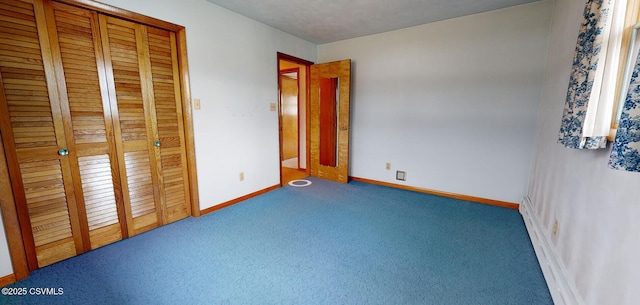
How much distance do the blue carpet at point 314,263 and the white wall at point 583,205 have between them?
409 millimetres

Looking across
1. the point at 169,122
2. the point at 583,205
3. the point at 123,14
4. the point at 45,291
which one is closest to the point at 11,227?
the point at 45,291

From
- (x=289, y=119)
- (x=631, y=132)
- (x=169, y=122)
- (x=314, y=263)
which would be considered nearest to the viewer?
(x=631, y=132)

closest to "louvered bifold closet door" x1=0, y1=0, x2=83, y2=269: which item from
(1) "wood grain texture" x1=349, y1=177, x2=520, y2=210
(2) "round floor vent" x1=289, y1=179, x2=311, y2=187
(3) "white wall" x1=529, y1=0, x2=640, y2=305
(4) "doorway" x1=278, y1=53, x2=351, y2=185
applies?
(4) "doorway" x1=278, y1=53, x2=351, y2=185

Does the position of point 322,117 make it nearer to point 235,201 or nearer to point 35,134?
point 235,201

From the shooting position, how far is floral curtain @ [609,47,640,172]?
33.0 inches

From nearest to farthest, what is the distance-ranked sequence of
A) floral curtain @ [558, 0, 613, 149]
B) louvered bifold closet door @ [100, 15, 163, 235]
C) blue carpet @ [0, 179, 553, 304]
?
floral curtain @ [558, 0, 613, 149]
blue carpet @ [0, 179, 553, 304]
louvered bifold closet door @ [100, 15, 163, 235]

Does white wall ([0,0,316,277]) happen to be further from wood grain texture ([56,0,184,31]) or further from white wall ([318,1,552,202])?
white wall ([318,1,552,202])

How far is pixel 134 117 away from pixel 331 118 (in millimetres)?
2634

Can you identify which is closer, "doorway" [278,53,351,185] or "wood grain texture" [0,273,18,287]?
"wood grain texture" [0,273,18,287]

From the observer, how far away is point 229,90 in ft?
9.50

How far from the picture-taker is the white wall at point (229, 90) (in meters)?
2.52

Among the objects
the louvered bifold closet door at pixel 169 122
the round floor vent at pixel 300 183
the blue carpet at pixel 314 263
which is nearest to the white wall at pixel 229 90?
the louvered bifold closet door at pixel 169 122

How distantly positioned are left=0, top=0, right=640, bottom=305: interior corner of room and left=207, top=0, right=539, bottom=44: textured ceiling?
0.17m

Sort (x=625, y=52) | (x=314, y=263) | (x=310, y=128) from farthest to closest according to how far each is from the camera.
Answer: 1. (x=310, y=128)
2. (x=314, y=263)
3. (x=625, y=52)
